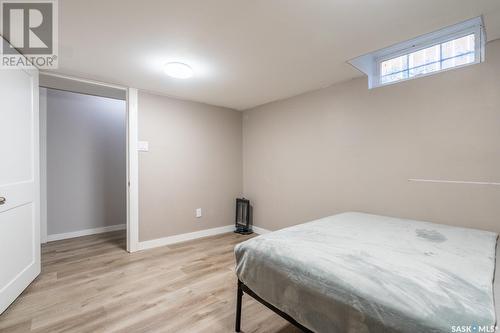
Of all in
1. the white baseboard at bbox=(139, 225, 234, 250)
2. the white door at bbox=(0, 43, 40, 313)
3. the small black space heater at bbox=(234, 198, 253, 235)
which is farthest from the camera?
the small black space heater at bbox=(234, 198, 253, 235)

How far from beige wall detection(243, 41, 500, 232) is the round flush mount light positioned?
1.63 metres

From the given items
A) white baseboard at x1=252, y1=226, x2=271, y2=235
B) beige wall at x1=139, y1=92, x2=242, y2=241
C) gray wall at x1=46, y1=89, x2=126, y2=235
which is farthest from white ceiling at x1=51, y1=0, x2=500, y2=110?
white baseboard at x1=252, y1=226, x2=271, y2=235

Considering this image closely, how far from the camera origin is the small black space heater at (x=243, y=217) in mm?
3994

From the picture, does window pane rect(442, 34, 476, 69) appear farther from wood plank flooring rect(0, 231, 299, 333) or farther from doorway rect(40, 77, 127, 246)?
doorway rect(40, 77, 127, 246)

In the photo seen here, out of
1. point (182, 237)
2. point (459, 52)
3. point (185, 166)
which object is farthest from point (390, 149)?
point (182, 237)

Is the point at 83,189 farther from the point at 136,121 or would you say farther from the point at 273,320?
the point at 273,320

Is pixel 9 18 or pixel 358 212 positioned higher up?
pixel 9 18

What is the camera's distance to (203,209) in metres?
3.80

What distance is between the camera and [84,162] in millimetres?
3895

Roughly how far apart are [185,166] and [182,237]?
1.12 meters

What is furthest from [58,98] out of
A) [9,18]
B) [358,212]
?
[358,212]

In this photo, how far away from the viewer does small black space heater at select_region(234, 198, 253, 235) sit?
3.99 metres

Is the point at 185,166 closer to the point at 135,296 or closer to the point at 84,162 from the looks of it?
the point at 84,162

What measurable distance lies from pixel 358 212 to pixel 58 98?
4760mm
